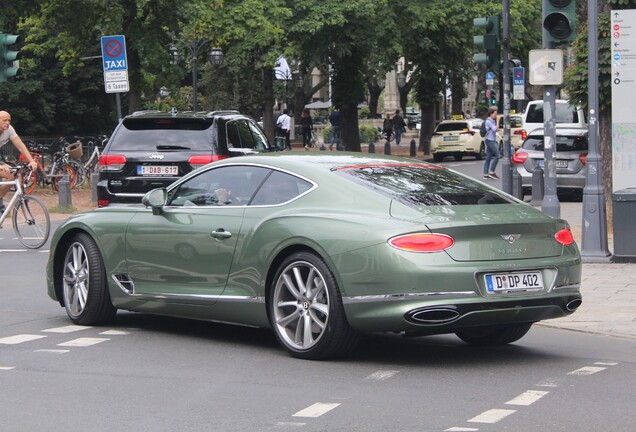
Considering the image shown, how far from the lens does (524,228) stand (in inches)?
336

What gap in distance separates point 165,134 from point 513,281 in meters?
10.5

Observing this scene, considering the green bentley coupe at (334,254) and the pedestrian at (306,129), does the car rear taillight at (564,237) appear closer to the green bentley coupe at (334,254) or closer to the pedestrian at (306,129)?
the green bentley coupe at (334,254)

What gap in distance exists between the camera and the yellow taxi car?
162ft

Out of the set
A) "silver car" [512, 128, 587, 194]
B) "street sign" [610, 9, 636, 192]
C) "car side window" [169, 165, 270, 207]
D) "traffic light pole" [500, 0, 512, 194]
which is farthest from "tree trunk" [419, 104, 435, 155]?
"car side window" [169, 165, 270, 207]

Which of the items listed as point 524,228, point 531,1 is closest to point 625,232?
point 524,228

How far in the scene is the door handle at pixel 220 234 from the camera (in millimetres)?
9273

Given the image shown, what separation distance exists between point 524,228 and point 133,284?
3.19 metres

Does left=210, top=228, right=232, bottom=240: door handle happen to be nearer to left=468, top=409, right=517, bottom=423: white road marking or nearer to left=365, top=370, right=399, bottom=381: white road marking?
left=365, top=370, right=399, bottom=381: white road marking

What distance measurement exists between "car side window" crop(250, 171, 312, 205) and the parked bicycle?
8.72 metres

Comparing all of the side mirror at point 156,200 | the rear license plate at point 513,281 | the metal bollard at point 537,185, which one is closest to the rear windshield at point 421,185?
the rear license plate at point 513,281

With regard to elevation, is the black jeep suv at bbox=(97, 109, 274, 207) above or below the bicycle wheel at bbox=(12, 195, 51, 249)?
above

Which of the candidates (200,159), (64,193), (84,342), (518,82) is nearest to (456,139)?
(518,82)

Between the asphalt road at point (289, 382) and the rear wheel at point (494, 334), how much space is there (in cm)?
10

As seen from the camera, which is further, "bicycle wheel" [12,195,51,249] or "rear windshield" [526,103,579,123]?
"rear windshield" [526,103,579,123]
